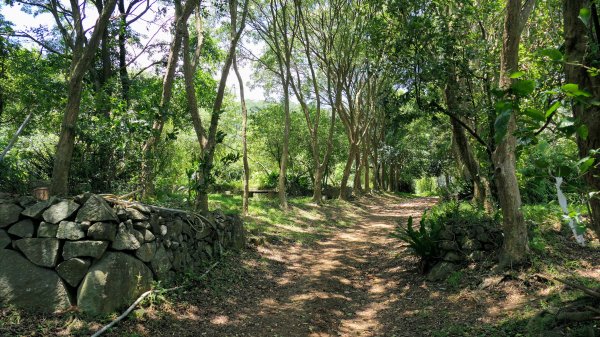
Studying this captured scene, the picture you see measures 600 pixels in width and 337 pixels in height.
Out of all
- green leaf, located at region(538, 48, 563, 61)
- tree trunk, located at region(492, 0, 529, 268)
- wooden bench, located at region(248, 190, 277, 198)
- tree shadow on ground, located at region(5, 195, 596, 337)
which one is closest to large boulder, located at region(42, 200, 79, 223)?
tree shadow on ground, located at region(5, 195, 596, 337)

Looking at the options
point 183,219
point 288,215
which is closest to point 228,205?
point 288,215

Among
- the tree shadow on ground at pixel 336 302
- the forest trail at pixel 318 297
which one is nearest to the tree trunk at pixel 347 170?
the forest trail at pixel 318 297

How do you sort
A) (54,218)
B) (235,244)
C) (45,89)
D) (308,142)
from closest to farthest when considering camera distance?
(54,218) < (235,244) < (45,89) < (308,142)

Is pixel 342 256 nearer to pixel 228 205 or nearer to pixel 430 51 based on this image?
pixel 430 51

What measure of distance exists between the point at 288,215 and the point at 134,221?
9276mm

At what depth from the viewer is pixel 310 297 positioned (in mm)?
6527

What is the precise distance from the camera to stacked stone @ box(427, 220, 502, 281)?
22.2 ft

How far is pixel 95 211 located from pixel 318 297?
355cm

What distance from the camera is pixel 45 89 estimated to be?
10.8 m

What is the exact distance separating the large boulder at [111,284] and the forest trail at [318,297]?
0.75 meters

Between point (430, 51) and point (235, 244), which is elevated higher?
point (430, 51)

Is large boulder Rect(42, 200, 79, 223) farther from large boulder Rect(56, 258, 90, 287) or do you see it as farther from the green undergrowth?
the green undergrowth

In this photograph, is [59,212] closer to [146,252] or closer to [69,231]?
[69,231]

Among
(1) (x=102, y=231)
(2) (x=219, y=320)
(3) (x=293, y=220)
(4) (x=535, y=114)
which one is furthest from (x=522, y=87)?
(3) (x=293, y=220)
